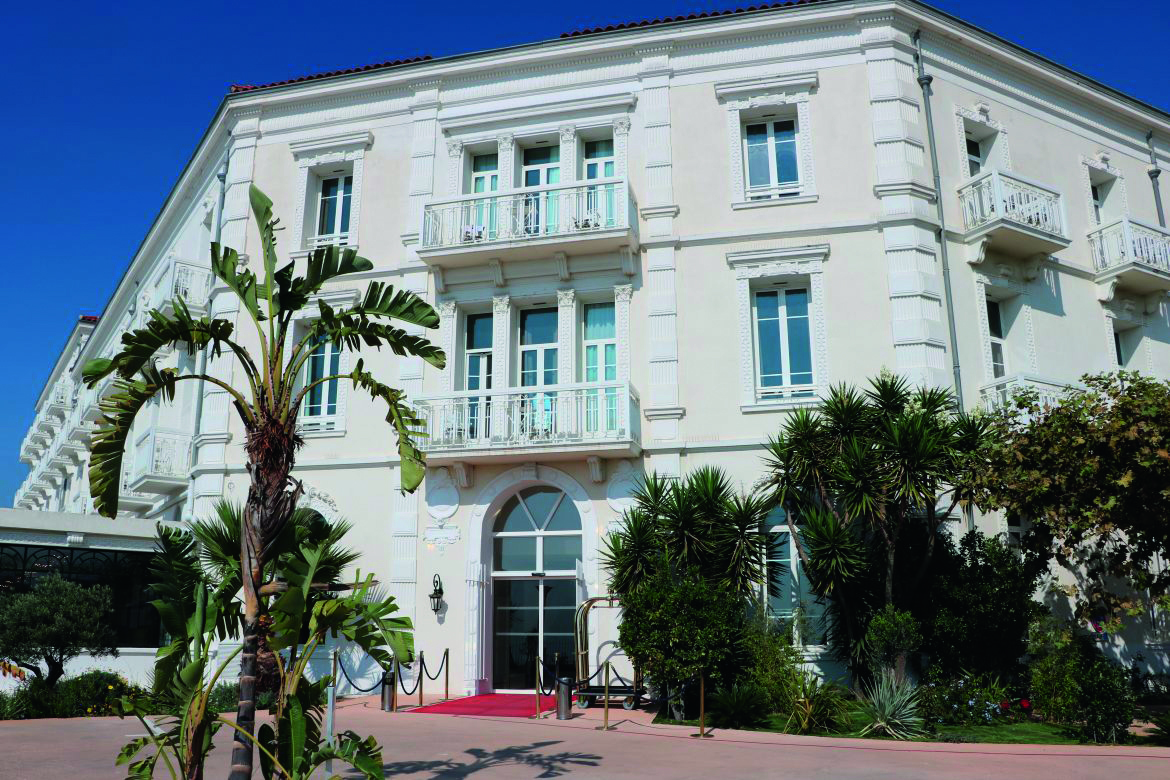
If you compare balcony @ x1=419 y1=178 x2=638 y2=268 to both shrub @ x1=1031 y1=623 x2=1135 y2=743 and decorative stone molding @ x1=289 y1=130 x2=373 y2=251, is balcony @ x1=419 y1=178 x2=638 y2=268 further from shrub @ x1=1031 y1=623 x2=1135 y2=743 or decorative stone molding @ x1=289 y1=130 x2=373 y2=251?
shrub @ x1=1031 y1=623 x2=1135 y2=743

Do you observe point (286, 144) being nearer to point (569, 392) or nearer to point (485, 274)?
point (485, 274)

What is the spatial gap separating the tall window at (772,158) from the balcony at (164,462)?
13253 millimetres

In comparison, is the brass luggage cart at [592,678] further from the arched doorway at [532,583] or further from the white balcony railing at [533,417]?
the white balcony railing at [533,417]

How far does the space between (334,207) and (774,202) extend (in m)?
9.46

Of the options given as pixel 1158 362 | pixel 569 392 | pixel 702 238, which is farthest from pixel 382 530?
pixel 1158 362

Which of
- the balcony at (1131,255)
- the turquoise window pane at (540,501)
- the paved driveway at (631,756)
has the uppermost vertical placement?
the balcony at (1131,255)

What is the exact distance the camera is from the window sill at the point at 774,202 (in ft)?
57.3

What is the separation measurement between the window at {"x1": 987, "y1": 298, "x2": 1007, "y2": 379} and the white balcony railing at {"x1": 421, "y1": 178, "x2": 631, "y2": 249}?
23.5 ft

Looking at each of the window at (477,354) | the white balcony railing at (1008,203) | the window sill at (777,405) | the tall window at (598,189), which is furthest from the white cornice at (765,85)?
the window at (477,354)

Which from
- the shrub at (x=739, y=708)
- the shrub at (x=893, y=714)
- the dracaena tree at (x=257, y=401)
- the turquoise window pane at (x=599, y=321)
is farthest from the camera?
the turquoise window pane at (x=599, y=321)

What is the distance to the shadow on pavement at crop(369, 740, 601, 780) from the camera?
9469mm

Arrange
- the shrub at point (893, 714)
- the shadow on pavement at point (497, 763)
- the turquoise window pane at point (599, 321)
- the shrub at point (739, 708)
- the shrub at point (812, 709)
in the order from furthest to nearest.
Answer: the turquoise window pane at point (599, 321) < the shrub at point (739, 708) < the shrub at point (812, 709) < the shrub at point (893, 714) < the shadow on pavement at point (497, 763)

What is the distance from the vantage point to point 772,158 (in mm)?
18156

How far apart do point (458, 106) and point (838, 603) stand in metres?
12.5
